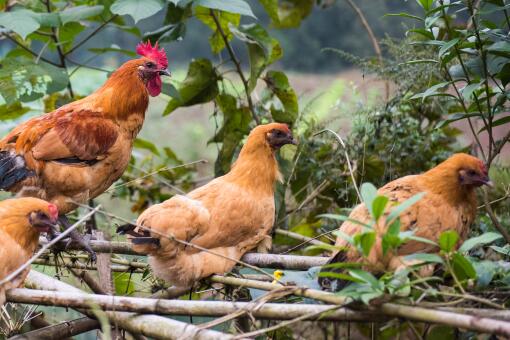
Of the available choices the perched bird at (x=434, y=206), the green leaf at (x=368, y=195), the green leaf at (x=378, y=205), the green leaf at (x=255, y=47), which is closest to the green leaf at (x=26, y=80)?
the green leaf at (x=255, y=47)

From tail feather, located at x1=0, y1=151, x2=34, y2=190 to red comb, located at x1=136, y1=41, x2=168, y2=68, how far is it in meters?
0.93

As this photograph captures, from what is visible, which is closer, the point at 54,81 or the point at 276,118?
the point at 54,81

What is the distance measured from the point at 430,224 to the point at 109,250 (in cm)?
138

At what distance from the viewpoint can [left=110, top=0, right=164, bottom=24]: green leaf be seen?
155 inches

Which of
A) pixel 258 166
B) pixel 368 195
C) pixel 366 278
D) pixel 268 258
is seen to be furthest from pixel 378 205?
pixel 258 166

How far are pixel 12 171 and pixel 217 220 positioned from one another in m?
1.11

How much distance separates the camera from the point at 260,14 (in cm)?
1035

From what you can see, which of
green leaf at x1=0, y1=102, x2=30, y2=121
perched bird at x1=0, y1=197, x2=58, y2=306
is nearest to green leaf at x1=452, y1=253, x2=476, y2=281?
perched bird at x1=0, y1=197, x2=58, y2=306

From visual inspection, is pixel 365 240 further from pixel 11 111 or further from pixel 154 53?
pixel 11 111

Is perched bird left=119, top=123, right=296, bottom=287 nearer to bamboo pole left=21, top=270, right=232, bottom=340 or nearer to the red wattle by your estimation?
bamboo pole left=21, top=270, right=232, bottom=340

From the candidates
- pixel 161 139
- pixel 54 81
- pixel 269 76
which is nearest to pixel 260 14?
pixel 161 139

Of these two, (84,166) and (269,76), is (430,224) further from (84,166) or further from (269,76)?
(269,76)

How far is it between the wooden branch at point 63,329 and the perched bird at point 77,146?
578 mm

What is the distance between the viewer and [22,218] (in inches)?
117
